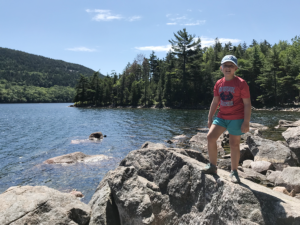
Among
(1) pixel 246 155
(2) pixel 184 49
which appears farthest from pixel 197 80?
(1) pixel 246 155

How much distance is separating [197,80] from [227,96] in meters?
73.7

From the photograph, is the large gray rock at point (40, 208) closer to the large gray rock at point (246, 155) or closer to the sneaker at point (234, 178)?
the sneaker at point (234, 178)

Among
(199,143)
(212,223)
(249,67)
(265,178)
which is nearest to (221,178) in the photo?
(212,223)

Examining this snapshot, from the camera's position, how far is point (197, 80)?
7575 centimetres

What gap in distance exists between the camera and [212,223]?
391cm

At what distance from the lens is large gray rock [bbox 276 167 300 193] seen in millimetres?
7138

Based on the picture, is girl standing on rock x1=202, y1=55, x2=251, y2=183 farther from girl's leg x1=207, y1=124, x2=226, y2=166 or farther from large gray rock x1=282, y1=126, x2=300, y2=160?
large gray rock x1=282, y1=126, x2=300, y2=160

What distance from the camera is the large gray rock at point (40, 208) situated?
14.7 ft

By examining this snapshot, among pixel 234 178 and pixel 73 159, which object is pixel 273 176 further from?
pixel 73 159

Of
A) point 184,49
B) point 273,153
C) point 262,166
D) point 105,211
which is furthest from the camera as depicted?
point 184,49

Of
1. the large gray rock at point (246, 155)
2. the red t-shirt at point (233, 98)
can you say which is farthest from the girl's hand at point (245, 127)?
the large gray rock at point (246, 155)

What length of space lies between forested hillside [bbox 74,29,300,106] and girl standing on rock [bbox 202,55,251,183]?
5453 centimetres

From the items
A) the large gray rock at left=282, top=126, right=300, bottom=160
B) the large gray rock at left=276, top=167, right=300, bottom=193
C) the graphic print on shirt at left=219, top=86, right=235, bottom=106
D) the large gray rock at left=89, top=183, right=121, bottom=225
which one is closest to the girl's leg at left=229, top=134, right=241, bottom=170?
the graphic print on shirt at left=219, top=86, right=235, bottom=106

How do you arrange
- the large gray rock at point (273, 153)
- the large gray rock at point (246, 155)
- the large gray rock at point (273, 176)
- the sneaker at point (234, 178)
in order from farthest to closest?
1. the large gray rock at point (246, 155)
2. the large gray rock at point (273, 153)
3. the large gray rock at point (273, 176)
4. the sneaker at point (234, 178)
